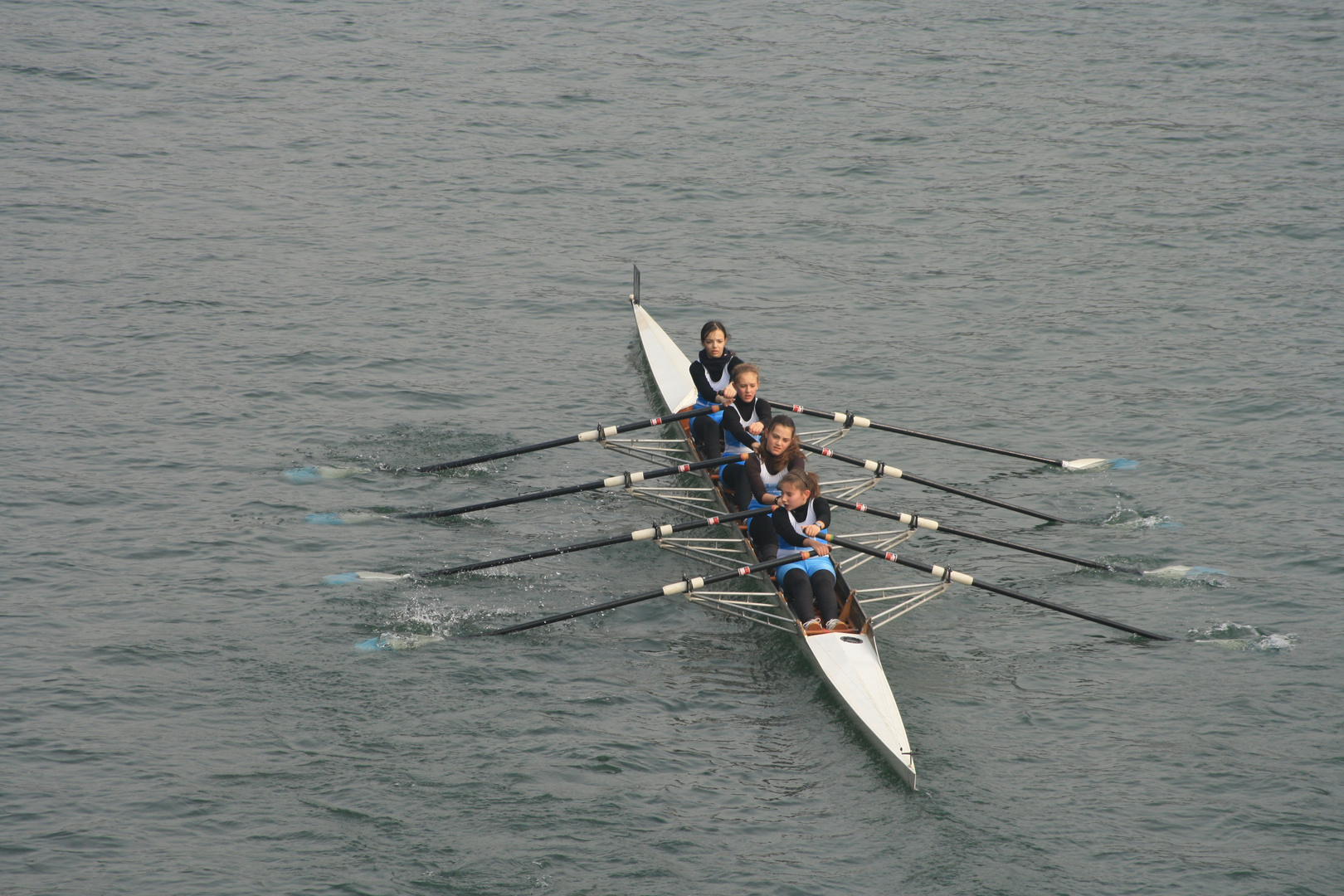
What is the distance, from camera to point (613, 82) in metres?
30.7

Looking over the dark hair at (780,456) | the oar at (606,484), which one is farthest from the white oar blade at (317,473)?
the dark hair at (780,456)

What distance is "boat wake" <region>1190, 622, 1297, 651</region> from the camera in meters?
12.4

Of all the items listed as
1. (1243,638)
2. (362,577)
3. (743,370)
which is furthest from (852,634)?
(362,577)

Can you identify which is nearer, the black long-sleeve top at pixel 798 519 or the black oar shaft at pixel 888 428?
the black long-sleeve top at pixel 798 519

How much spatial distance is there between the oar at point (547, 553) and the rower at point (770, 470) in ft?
0.63

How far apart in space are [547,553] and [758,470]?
2.35 meters

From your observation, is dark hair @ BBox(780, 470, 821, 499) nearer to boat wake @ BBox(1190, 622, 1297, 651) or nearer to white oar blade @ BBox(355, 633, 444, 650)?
white oar blade @ BBox(355, 633, 444, 650)

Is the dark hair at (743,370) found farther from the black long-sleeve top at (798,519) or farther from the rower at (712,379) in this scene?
→ the black long-sleeve top at (798,519)

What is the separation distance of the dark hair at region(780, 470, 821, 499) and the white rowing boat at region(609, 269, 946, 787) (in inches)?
42.2

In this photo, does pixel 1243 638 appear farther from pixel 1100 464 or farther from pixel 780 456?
pixel 780 456

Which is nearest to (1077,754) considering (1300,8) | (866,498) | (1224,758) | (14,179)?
(1224,758)

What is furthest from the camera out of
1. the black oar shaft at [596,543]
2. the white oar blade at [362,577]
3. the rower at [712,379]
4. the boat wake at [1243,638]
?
the rower at [712,379]

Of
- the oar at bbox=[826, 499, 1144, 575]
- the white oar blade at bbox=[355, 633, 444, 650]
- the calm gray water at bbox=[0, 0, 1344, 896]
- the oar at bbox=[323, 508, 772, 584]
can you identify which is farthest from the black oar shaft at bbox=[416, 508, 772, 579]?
the oar at bbox=[826, 499, 1144, 575]

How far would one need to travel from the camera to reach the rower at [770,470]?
41.3 ft
